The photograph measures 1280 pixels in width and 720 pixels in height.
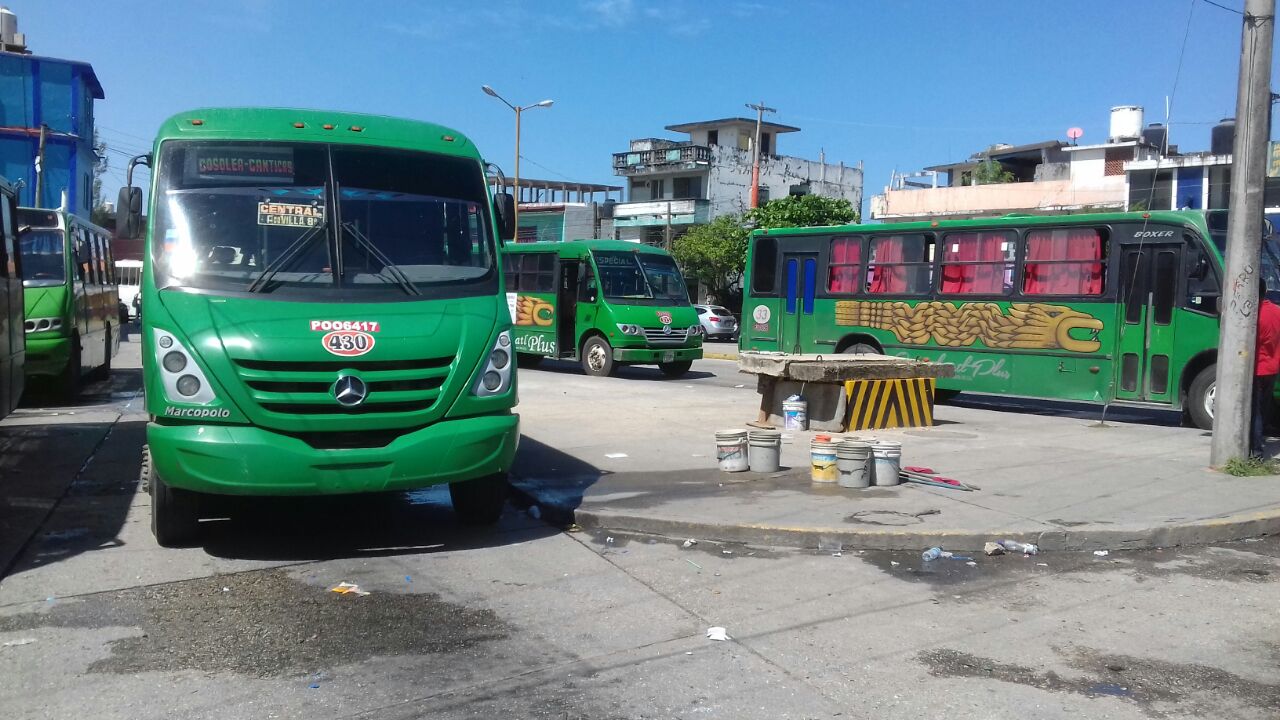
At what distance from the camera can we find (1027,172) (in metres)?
57.8

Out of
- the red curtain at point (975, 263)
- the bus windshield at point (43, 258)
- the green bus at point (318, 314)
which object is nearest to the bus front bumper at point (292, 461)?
the green bus at point (318, 314)

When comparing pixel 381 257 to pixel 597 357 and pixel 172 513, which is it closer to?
pixel 172 513

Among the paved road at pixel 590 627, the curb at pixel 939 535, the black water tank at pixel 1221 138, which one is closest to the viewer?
the paved road at pixel 590 627

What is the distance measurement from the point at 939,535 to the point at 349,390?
12.6ft

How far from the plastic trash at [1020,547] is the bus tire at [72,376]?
13417 millimetres

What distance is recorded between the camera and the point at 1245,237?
30.5ft

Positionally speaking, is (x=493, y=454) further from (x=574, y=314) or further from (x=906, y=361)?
(x=574, y=314)

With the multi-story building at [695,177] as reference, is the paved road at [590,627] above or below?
below

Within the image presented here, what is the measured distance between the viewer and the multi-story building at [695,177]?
59.1 meters

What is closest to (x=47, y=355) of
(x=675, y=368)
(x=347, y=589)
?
(x=347, y=589)

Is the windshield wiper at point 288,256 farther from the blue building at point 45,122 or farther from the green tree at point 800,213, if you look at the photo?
the blue building at point 45,122

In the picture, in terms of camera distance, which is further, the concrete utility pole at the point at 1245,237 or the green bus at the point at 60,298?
the green bus at the point at 60,298

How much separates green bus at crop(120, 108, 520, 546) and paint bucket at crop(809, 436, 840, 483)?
2781 mm

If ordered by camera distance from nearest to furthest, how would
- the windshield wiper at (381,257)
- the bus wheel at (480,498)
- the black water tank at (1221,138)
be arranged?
1. the windshield wiper at (381,257)
2. the bus wheel at (480,498)
3. the black water tank at (1221,138)
